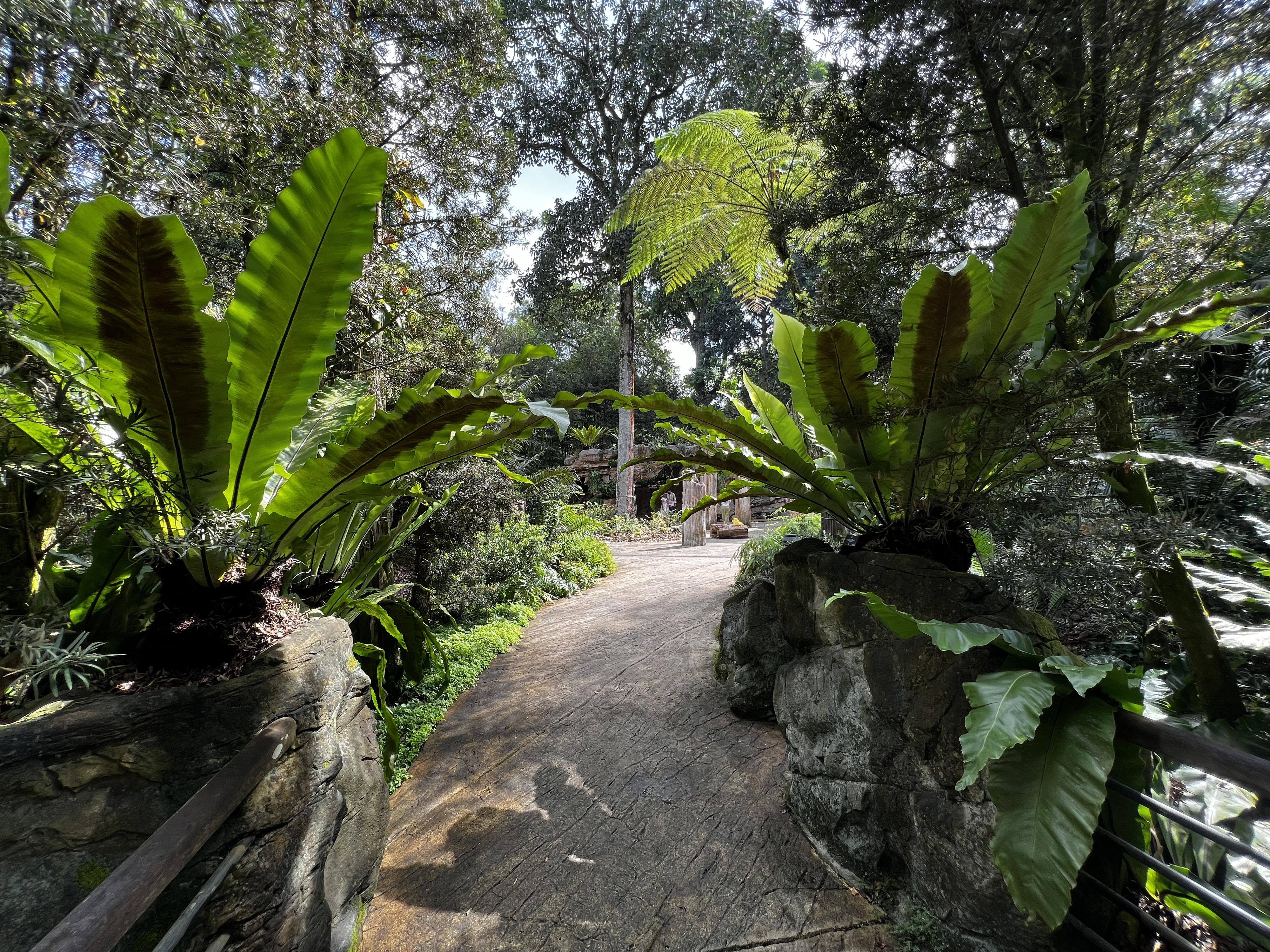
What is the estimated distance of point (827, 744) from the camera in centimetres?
203

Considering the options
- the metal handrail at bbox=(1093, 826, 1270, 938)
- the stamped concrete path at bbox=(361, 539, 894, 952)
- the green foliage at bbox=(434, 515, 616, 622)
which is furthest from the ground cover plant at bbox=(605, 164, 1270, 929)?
the green foliage at bbox=(434, 515, 616, 622)

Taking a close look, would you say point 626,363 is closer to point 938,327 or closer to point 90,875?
point 938,327

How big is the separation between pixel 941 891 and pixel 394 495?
6.99ft

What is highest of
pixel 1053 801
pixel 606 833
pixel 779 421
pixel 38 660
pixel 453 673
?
pixel 779 421

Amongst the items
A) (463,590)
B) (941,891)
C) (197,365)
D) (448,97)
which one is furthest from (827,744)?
(448,97)

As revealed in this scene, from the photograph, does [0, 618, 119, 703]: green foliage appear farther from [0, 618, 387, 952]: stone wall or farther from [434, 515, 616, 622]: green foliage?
[434, 515, 616, 622]: green foliage

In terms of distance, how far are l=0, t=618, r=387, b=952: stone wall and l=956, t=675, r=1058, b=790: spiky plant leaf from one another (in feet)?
5.05

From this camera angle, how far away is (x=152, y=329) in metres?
1.11

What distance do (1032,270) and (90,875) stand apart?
2664 millimetres

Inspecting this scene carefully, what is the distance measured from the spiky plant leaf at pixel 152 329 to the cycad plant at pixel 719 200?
337cm

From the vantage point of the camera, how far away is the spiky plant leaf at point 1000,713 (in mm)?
1176

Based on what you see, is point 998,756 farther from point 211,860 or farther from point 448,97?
point 448,97

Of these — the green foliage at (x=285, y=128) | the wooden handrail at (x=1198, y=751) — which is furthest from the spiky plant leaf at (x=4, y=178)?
the wooden handrail at (x=1198, y=751)

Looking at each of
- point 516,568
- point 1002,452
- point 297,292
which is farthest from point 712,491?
point 297,292
